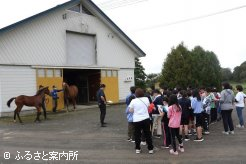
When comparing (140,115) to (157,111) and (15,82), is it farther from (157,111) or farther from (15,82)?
(15,82)

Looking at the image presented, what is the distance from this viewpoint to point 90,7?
68.4ft

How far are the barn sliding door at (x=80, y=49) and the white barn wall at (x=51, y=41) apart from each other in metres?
0.38

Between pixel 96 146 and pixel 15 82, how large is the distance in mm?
9483

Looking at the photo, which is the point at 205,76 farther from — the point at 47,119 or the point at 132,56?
the point at 47,119

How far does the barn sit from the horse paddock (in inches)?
183

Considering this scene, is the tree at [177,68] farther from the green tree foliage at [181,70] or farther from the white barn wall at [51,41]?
the white barn wall at [51,41]

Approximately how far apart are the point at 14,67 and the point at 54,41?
3186mm

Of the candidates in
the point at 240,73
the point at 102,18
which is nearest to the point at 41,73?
the point at 102,18

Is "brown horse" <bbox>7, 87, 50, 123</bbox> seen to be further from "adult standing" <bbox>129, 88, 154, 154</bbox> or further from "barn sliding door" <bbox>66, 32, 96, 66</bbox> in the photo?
"adult standing" <bbox>129, 88, 154, 154</bbox>

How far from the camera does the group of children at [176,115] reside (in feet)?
25.6

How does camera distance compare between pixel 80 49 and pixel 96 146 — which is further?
pixel 80 49

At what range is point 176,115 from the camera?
7.75 metres

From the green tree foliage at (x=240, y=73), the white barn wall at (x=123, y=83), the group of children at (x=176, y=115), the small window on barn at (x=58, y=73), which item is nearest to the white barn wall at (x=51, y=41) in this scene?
the small window on barn at (x=58, y=73)

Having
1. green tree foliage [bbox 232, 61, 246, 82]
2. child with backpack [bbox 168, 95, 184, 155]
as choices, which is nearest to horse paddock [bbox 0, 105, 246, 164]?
child with backpack [bbox 168, 95, 184, 155]
